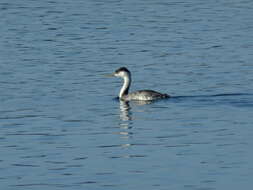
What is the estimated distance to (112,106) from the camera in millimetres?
31516

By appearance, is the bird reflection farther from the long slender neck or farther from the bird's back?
the long slender neck

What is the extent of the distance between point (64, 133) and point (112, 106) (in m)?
5.22

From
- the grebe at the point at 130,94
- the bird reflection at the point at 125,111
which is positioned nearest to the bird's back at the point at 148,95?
the grebe at the point at 130,94

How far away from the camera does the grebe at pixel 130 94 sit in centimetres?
3169

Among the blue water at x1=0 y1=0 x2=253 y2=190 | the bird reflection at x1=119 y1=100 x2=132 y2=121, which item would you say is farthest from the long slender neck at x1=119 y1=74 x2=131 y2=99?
the bird reflection at x1=119 y1=100 x2=132 y2=121

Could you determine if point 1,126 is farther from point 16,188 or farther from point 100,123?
point 16,188

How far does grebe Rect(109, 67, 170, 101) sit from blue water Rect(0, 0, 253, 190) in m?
0.30

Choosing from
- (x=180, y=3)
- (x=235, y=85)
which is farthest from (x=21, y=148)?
(x=180, y=3)

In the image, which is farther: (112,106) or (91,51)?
(91,51)

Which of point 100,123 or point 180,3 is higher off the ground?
A: point 180,3

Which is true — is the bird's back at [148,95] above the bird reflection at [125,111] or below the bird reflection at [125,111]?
above

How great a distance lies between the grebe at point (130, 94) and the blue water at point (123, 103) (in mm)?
298

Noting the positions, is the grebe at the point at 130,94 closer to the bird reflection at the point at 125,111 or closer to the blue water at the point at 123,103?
the blue water at the point at 123,103

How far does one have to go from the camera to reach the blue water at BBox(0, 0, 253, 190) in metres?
22.2
